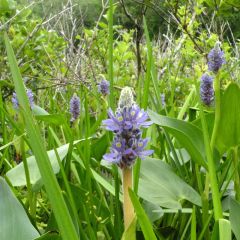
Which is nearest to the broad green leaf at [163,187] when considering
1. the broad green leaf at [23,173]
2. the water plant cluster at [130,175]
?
the water plant cluster at [130,175]

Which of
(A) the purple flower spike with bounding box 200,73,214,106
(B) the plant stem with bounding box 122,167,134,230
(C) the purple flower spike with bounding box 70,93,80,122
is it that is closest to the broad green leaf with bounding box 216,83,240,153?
(B) the plant stem with bounding box 122,167,134,230

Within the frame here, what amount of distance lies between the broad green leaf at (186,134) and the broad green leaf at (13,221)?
0.72 feet

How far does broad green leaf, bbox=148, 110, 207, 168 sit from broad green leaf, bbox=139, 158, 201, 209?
45 mm

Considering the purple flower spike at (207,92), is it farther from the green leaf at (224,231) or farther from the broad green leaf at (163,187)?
the green leaf at (224,231)

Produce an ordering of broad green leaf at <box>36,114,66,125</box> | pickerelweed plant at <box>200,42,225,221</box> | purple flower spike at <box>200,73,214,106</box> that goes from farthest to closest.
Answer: purple flower spike at <box>200,73,214,106</box> → broad green leaf at <box>36,114,66,125</box> → pickerelweed plant at <box>200,42,225,221</box>

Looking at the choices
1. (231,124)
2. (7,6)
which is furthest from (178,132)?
(7,6)

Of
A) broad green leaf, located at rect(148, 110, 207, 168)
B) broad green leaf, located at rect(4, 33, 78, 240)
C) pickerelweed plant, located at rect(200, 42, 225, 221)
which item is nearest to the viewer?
broad green leaf, located at rect(4, 33, 78, 240)

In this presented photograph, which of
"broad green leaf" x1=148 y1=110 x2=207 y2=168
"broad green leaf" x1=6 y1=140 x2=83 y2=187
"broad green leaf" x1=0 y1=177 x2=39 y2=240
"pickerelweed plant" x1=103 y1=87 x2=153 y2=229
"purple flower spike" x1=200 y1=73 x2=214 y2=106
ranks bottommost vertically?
"purple flower spike" x1=200 y1=73 x2=214 y2=106

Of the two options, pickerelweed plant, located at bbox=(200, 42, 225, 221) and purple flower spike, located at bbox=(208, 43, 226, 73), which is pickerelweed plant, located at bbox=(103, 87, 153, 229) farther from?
purple flower spike, located at bbox=(208, 43, 226, 73)

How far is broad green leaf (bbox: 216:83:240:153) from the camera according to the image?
0.60 meters

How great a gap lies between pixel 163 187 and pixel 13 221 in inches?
10.3

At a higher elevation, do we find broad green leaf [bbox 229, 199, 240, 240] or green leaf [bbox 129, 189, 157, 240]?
green leaf [bbox 129, 189, 157, 240]

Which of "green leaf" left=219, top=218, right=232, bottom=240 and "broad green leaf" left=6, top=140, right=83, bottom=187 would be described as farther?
"broad green leaf" left=6, top=140, right=83, bottom=187

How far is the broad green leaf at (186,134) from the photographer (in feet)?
1.89
